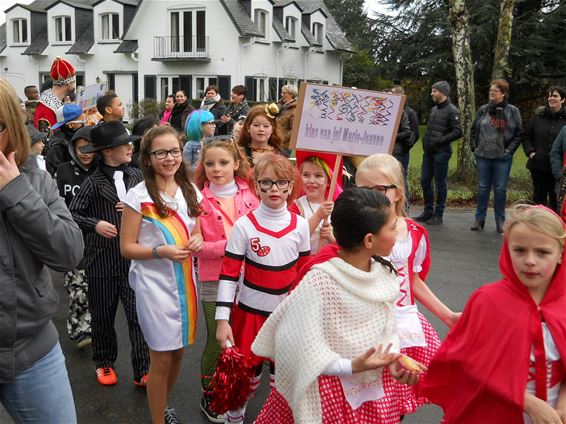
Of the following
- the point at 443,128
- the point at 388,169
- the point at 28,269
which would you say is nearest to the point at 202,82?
the point at 443,128

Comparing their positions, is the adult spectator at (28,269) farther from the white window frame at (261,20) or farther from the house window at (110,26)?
the house window at (110,26)

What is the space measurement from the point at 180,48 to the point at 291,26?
7.54 meters

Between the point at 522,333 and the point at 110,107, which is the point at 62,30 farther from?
the point at 522,333

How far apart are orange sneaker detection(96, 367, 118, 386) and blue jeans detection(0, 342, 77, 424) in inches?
81.2

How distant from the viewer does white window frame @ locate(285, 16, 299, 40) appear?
3769cm

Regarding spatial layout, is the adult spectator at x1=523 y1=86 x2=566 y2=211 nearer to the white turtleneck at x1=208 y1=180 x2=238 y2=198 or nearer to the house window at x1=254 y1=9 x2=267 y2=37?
the white turtleneck at x1=208 y1=180 x2=238 y2=198

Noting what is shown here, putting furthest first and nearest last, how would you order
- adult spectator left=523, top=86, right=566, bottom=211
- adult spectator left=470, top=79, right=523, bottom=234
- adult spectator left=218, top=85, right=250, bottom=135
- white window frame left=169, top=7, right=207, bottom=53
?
white window frame left=169, top=7, right=207, bottom=53, adult spectator left=218, top=85, right=250, bottom=135, adult spectator left=470, top=79, right=523, bottom=234, adult spectator left=523, top=86, right=566, bottom=211

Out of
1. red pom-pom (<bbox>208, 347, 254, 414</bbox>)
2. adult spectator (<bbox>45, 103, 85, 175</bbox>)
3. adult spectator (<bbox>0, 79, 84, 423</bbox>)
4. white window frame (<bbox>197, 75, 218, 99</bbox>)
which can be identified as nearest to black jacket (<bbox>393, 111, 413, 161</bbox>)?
adult spectator (<bbox>45, 103, 85, 175</bbox>)

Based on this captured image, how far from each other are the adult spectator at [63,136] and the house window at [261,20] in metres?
30.3

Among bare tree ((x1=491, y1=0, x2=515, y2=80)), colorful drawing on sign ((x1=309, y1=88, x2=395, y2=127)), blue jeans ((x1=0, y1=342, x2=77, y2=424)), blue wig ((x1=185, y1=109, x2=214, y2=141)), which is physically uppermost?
bare tree ((x1=491, y1=0, x2=515, y2=80))

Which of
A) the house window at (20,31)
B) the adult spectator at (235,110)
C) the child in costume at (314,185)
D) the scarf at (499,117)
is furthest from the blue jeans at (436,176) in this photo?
the house window at (20,31)

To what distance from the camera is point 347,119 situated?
12.7 feet

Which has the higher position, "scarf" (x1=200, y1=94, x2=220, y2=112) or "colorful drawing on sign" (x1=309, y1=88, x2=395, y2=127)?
"colorful drawing on sign" (x1=309, y1=88, x2=395, y2=127)

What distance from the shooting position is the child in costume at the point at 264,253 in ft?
10.8
